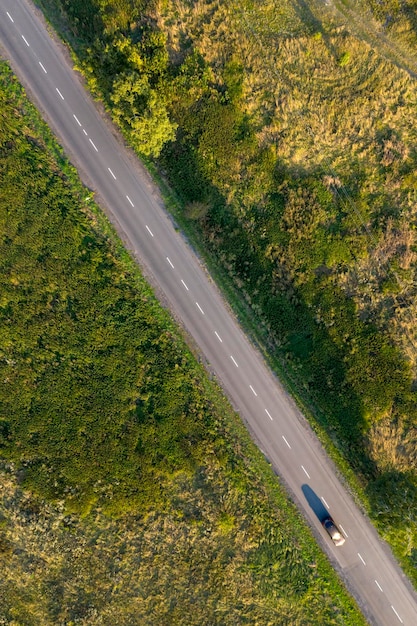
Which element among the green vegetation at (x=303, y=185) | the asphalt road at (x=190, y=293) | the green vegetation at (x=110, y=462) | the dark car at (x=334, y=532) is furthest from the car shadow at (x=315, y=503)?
the green vegetation at (x=303, y=185)

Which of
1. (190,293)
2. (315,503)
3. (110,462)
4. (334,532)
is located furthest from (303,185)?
(334,532)

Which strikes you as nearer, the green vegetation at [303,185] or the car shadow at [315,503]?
the green vegetation at [303,185]

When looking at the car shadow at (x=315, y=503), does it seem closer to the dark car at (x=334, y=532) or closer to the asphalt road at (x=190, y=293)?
the asphalt road at (x=190, y=293)

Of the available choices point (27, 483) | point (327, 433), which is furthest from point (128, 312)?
point (327, 433)

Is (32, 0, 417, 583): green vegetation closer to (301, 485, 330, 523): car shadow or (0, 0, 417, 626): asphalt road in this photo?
(0, 0, 417, 626): asphalt road

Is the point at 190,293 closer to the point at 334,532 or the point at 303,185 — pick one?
the point at 303,185

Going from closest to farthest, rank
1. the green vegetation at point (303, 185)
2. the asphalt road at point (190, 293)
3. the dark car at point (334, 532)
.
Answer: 1. the dark car at point (334, 532)
2. the green vegetation at point (303, 185)
3. the asphalt road at point (190, 293)

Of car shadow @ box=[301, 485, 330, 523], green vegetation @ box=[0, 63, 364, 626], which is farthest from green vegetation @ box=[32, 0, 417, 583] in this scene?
green vegetation @ box=[0, 63, 364, 626]

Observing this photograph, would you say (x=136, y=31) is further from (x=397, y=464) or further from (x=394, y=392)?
(x=397, y=464)
